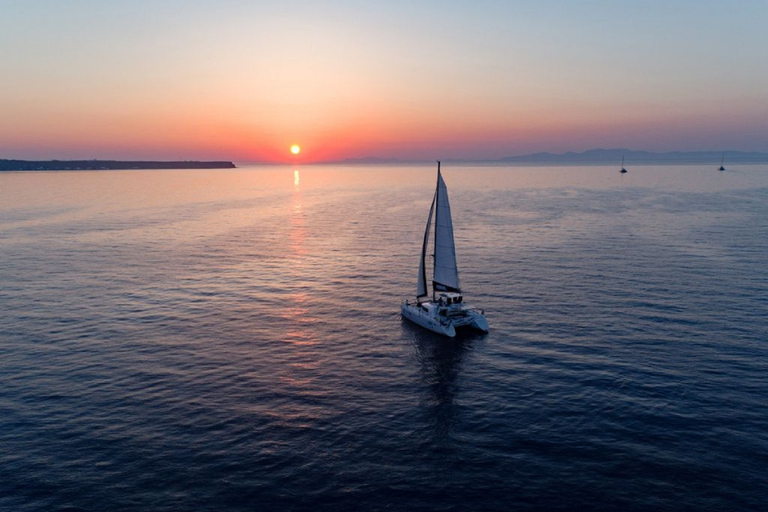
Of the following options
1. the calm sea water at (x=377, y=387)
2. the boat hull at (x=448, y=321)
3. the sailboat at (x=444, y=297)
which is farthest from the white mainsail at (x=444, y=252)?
the calm sea water at (x=377, y=387)

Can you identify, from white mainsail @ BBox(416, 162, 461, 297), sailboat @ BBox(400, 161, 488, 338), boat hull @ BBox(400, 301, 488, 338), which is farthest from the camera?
white mainsail @ BBox(416, 162, 461, 297)

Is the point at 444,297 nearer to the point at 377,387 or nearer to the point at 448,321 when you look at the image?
the point at 448,321

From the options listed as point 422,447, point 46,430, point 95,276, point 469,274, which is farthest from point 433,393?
point 95,276

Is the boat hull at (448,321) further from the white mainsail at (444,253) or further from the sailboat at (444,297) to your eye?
the white mainsail at (444,253)

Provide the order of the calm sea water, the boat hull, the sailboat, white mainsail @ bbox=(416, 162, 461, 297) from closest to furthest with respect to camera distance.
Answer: the calm sea water, the boat hull, the sailboat, white mainsail @ bbox=(416, 162, 461, 297)

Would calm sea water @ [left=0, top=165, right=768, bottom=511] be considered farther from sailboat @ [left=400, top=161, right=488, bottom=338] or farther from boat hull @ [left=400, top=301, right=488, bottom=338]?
sailboat @ [left=400, top=161, right=488, bottom=338]

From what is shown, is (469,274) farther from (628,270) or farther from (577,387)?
(577,387)

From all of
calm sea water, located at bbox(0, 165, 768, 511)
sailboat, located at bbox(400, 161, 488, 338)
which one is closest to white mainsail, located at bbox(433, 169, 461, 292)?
sailboat, located at bbox(400, 161, 488, 338)
